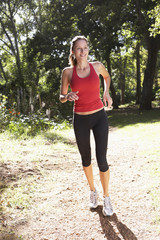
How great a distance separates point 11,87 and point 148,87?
937 centimetres

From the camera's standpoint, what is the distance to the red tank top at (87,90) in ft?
9.37

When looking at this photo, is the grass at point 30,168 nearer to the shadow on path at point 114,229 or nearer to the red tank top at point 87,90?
the shadow on path at point 114,229

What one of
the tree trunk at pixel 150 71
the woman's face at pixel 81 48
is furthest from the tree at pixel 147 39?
the woman's face at pixel 81 48

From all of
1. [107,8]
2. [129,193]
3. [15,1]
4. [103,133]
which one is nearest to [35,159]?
[129,193]

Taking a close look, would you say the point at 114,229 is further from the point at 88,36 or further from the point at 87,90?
the point at 88,36

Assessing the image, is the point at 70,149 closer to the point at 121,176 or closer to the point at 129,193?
the point at 121,176

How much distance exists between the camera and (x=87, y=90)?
9.41 ft

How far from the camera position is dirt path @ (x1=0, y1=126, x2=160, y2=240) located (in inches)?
107

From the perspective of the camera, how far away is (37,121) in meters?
8.41

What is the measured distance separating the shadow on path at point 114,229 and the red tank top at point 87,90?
4.63 feet

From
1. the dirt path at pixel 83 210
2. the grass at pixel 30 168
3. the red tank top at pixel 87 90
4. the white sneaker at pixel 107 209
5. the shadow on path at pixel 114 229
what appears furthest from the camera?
the grass at pixel 30 168

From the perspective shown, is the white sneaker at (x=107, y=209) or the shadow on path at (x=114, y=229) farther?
the white sneaker at (x=107, y=209)

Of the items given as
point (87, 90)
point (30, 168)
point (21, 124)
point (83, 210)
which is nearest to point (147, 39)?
point (21, 124)

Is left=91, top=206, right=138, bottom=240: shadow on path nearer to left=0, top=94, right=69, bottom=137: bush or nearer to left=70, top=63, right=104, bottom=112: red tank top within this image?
left=70, top=63, right=104, bottom=112: red tank top
